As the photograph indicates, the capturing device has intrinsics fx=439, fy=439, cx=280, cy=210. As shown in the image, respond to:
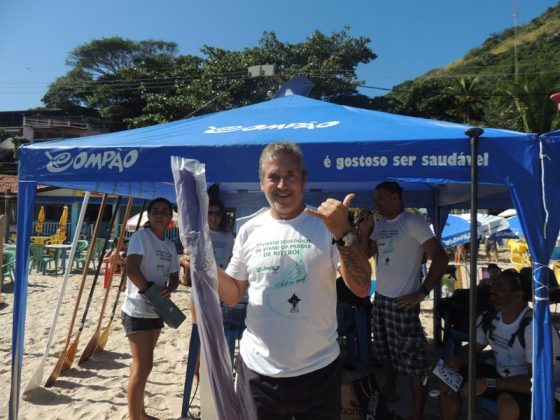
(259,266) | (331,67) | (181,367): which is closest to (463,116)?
(331,67)

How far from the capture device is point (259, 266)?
1.76 metres

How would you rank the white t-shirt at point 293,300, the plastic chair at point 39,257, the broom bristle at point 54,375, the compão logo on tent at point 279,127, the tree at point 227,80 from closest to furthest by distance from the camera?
1. the white t-shirt at point 293,300
2. the compão logo on tent at point 279,127
3. the broom bristle at point 54,375
4. the plastic chair at point 39,257
5. the tree at point 227,80

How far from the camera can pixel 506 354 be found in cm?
291

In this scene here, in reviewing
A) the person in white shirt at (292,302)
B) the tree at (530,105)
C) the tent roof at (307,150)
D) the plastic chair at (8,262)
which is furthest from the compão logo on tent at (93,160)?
the tree at (530,105)

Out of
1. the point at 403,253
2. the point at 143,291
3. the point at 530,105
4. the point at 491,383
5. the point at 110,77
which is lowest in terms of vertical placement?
the point at 491,383

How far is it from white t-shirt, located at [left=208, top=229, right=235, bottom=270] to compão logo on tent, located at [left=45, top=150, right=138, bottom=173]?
1.09 meters

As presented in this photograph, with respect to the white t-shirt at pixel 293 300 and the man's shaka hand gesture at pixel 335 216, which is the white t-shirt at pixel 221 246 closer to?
the white t-shirt at pixel 293 300

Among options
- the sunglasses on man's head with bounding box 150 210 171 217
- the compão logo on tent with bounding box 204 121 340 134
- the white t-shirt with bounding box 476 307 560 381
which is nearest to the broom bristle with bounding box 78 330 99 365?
the sunglasses on man's head with bounding box 150 210 171 217

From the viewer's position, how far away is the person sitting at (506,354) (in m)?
2.66

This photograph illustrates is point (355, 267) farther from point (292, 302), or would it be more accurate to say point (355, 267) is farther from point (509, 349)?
point (509, 349)

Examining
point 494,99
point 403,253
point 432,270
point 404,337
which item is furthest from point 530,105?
point 404,337

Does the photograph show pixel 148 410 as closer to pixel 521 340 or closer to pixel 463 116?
pixel 521 340

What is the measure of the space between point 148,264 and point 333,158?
1.58 meters

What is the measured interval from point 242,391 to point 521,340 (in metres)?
1.98
